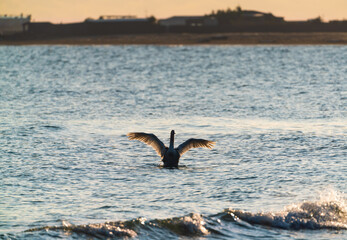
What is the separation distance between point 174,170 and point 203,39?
120 meters

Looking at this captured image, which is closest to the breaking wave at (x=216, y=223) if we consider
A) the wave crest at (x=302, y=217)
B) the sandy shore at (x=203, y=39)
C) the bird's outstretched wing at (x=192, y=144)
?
the wave crest at (x=302, y=217)

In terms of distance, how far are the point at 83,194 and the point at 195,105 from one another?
2089cm

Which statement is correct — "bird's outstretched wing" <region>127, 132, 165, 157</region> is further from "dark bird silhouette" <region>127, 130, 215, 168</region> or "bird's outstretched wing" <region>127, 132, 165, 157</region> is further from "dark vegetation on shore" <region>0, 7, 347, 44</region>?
"dark vegetation on shore" <region>0, 7, 347, 44</region>

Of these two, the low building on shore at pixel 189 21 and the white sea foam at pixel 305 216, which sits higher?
the low building on shore at pixel 189 21

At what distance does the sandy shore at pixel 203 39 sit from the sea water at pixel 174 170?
92.1 m

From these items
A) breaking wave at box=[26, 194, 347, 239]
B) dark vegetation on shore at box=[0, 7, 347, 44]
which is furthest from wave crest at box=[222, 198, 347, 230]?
dark vegetation on shore at box=[0, 7, 347, 44]

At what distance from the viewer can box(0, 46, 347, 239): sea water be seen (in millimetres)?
15258

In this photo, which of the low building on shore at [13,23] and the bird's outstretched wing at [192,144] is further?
the low building on shore at [13,23]

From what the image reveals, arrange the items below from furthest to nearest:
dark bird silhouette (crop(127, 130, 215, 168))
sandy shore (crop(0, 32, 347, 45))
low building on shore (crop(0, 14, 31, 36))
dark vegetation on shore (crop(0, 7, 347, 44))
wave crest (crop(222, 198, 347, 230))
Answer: low building on shore (crop(0, 14, 31, 36)) < dark vegetation on shore (crop(0, 7, 347, 44)) < sandy shore (crop(0, 32, 347, 45)) < dark bird silhouette (crop(127, 130, 215, 168)) < wave crest (crop(222, 198, 347, 230))

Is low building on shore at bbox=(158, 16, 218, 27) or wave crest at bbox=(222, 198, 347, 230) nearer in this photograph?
wave crest at bbox=(222, 198, 347, 230)

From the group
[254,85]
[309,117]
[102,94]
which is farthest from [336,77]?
[309,117]

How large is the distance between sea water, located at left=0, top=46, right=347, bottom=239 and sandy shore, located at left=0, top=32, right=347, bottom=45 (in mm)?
92092

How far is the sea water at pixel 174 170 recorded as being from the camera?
15.3 metres

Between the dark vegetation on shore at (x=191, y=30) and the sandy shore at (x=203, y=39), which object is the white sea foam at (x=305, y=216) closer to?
the sandy shore at (x=203, y=39)
